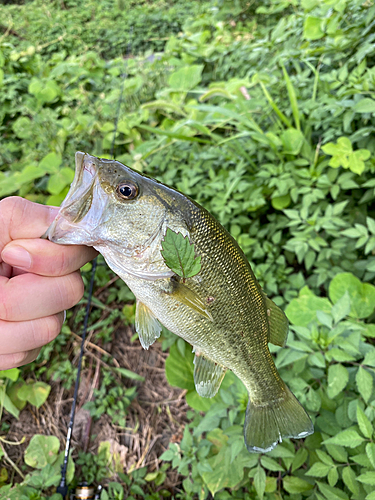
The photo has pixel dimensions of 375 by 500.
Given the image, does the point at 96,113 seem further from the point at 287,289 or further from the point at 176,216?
the point at 176,216

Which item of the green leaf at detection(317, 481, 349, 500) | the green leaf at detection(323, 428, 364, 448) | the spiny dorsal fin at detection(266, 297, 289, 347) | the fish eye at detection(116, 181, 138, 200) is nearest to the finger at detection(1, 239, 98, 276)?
the fish eye at detection(116, 181, 138, 200)

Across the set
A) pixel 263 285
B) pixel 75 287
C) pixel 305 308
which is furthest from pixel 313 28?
pixel 75 287

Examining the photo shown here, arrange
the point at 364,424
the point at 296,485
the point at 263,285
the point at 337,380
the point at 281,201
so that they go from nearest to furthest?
the point at 364,424 < the point at 337,380 < the point at 296,485 < the point at 263,285 < the point at 281,201

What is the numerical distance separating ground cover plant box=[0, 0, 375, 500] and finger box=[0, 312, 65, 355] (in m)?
0.87

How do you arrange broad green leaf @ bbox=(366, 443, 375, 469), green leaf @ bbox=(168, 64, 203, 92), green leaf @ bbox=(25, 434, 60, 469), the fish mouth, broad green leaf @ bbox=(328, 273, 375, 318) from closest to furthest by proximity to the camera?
the fish mouth
broad green leaf @ bbox=(366, 443, 375, 469)
broad green leaf @ bbox=(328, 273, 375, 318)
green leaf @ bbox=(25, 434, 60, 469)
green leaf @ bbox=(168, 64, 203, 92)

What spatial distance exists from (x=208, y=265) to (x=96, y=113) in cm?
324

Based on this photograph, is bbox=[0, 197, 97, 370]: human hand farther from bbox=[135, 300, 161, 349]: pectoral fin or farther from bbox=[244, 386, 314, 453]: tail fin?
bbox=[244, 386, 314, 453]: tail fin

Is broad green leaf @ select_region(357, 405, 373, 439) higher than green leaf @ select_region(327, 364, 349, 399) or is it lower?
lower

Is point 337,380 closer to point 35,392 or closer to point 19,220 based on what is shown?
point 19,220

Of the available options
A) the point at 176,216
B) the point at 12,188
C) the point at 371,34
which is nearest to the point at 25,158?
the point at 12,188

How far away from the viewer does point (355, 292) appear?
175 cm

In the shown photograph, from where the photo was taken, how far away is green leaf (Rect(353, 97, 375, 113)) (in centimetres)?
182

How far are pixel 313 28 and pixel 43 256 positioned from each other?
2.79 metres

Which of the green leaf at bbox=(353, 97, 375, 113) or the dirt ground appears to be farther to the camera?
the dirt ground
